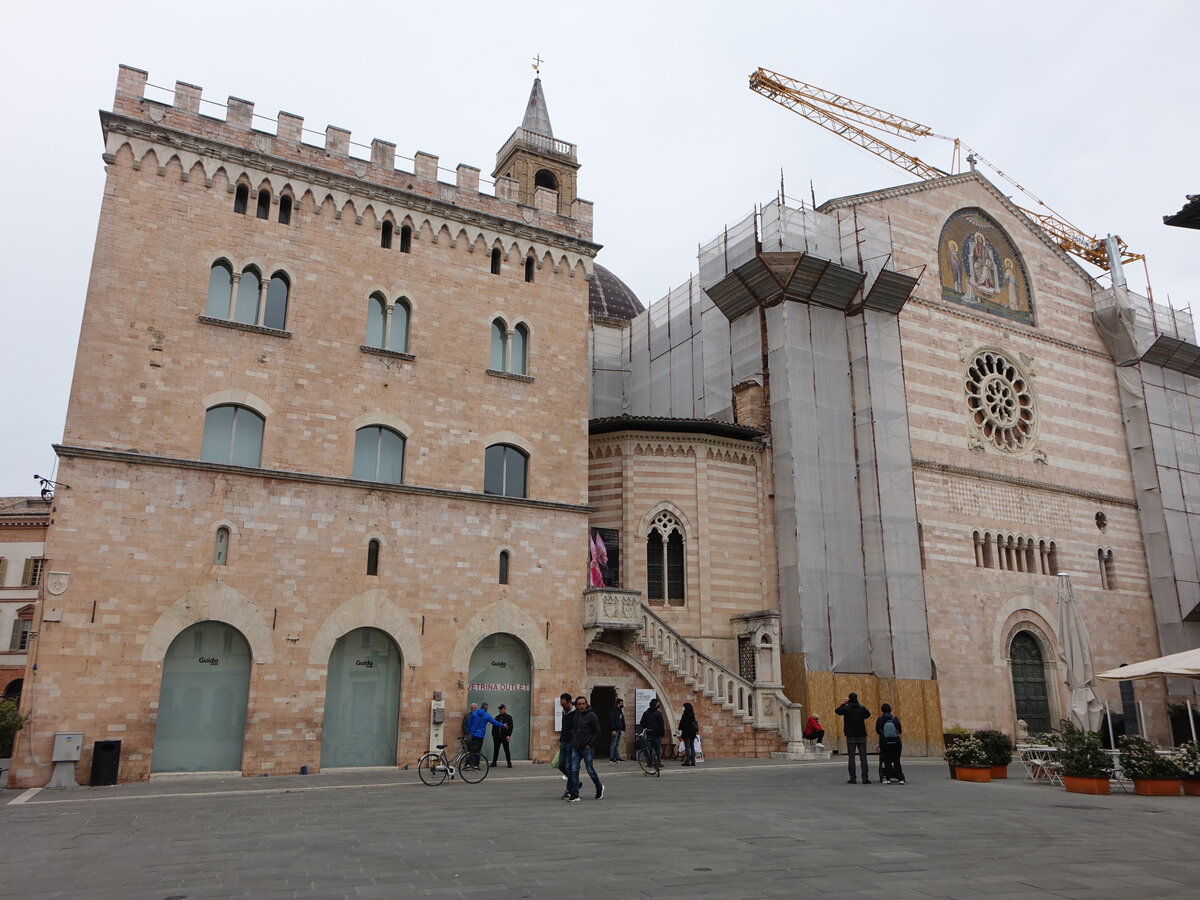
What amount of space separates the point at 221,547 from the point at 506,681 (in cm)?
738

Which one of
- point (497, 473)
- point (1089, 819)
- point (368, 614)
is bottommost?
point (1089, 819)

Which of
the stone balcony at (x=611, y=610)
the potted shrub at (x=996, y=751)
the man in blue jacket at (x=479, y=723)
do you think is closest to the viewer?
the potted shrub at (x=996, y=751)

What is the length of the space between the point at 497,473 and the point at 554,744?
22.7ft

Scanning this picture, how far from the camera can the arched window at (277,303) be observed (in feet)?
69.1

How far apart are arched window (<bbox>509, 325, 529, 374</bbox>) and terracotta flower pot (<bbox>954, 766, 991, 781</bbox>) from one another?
14.2 meters

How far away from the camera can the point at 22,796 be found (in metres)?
15.2

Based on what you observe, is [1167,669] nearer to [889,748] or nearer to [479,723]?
[889,748]

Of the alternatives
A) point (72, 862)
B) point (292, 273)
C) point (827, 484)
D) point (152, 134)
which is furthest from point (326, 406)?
point (827, 484)

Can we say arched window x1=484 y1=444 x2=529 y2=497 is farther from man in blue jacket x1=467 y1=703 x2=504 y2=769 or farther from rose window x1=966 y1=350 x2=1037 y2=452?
rose window x1=966 y1=350 x2=1037 y2=452

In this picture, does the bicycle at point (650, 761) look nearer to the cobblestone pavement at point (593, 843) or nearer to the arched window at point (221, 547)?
the cobblestone pavement at point (593, 843)

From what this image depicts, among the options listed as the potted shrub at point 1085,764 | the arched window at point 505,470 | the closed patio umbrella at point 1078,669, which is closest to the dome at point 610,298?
the arched window at point 505,470

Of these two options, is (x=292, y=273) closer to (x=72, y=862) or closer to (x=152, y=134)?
(x=152, y=134)

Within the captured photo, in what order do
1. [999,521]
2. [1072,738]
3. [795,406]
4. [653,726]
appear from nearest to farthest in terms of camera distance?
[1072,738] < [653,726] < [795,406] < [999,521]

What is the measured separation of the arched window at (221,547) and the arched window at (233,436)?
158 cm
